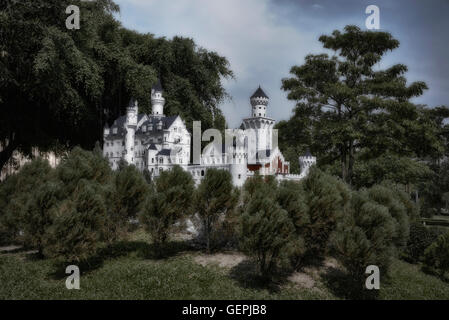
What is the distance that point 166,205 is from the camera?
1883 cm

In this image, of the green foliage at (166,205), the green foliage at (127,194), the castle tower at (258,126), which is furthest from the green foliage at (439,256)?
the castle tower at (258,126)

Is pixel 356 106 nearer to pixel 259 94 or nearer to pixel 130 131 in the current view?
pixel 259 94

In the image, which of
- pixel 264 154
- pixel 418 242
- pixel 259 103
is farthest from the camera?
pixel 259 103

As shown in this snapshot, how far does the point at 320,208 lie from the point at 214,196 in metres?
5.36

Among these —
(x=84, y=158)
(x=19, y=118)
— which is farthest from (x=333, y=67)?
(x=19, y=118)

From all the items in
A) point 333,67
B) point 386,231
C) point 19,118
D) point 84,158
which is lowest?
point 386,231

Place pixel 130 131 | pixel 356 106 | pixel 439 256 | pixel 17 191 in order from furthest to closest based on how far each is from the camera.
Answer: pixel 130 131 → pixel 356 106 → pixel 17 191 → pixel 439 256

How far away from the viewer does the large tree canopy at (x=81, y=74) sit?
29812 millimetres

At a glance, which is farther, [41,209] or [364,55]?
[364,55]

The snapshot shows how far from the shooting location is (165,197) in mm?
18891

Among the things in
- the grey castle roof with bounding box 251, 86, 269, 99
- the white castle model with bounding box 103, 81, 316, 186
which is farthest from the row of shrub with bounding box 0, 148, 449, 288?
the grey castle roof with bounding box 251, 86, 269, 99

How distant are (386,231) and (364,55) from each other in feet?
55.4

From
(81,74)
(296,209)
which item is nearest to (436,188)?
(296,209)

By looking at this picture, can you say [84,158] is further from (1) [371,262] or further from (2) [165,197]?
(1) [371,262]
